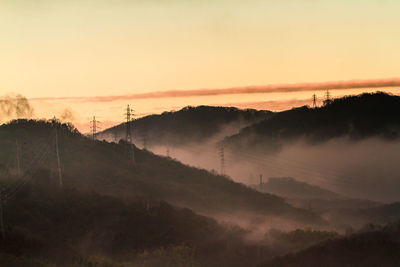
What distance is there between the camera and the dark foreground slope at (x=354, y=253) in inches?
2405

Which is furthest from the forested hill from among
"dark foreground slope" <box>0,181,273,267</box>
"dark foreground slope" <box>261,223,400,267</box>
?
"dark foreground slope" <box>261,223,400,267</box>

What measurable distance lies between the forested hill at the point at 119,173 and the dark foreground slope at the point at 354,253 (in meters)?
42.3

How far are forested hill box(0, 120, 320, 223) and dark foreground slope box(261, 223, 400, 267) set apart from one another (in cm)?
4232

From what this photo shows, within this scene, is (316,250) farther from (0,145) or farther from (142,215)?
(0,145)

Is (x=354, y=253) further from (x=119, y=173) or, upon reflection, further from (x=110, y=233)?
(x=119, y=173)

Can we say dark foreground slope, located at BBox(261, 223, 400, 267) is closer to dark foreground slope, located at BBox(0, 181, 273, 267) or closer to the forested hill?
dark foreground slope, located at BBox(0, 181, 273, 267)

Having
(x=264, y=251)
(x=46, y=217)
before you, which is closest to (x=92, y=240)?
(x=46, y=217)

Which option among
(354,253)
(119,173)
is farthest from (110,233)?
(119,173)

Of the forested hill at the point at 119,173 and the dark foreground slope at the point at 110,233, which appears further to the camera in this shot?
the forested hill at the point at 119,173

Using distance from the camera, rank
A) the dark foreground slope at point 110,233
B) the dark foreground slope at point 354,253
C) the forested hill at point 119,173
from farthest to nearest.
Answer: the forested hill at point 119,173 → the dark foreground slope at point 110,233 → the dark foreground slope at point 354,253

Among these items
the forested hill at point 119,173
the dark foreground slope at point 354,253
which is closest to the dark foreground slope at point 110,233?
the forested hill at point 119,173

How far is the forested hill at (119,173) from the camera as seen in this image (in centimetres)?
10780

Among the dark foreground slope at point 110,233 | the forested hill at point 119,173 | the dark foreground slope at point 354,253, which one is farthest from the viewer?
the forested hill at point 119,173

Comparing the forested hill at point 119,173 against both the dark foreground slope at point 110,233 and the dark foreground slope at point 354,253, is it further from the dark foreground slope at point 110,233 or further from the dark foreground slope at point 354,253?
the dark foreground slope at point 354,253
